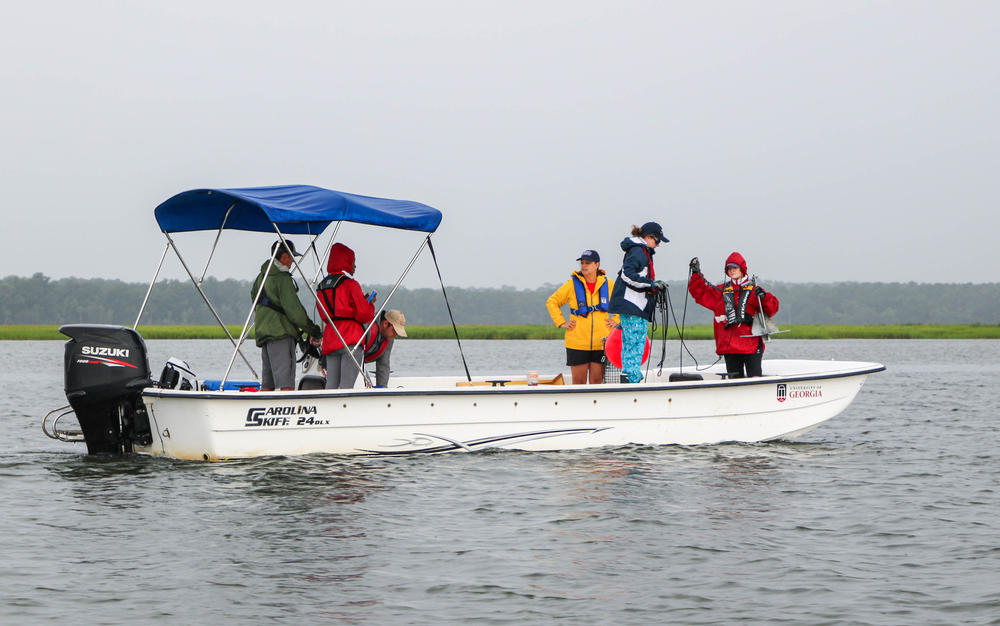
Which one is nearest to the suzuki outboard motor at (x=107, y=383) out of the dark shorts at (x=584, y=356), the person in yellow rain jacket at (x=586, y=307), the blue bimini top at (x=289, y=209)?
the blue bimini top at (x=289, y=209)

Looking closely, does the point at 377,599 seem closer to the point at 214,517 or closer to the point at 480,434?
the point at 214,517

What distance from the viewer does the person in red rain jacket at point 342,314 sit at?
9.22 metres

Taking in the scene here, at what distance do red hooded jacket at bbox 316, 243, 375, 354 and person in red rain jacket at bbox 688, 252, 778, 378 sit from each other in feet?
11.3

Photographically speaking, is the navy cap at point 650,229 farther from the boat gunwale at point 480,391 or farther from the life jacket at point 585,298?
the boat gunwale at point 480,391

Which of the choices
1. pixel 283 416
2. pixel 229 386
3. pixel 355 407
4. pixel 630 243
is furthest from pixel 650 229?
pixel 229 386

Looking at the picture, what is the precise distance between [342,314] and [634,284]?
281 cm

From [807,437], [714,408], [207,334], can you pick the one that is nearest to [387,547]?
[714,408]

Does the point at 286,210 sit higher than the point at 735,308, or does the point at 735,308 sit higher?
the point at 286,210

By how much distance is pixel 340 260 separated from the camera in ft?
30.4

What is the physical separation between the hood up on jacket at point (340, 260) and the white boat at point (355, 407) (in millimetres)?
294

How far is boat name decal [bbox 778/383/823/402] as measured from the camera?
10.2 m

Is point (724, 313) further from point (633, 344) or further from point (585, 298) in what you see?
point (585, 298)

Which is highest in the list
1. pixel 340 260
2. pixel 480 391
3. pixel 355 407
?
pixel 340 260

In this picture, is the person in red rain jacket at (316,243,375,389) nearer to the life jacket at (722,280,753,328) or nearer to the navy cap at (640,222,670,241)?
the navy cap at (640,222,670,241)
